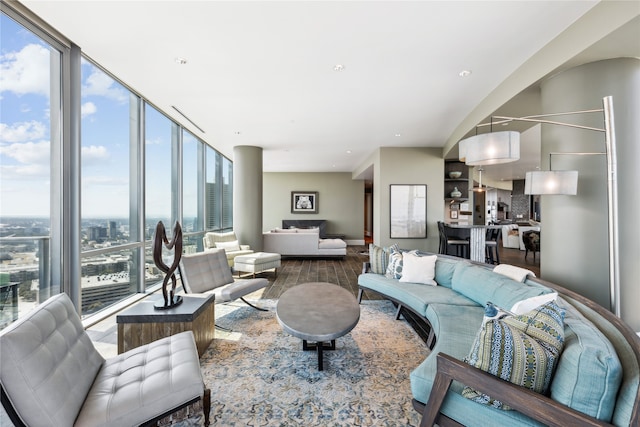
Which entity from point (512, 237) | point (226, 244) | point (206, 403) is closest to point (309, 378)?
point (206, 403)

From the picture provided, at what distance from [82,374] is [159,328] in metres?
0.80

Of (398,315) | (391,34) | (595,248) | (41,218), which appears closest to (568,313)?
(595,248)

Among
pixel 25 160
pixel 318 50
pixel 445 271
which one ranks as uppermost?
pixel 318 50

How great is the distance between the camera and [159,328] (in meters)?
2.17

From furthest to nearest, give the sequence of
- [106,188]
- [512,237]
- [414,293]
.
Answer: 1. [512,237]
2. [106,188]
3. [414,293]

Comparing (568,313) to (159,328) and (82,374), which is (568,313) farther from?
(159,328)

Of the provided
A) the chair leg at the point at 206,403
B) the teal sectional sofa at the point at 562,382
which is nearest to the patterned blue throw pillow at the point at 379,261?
the teal sectional sofa at the point at 562,382

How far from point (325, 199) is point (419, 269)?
739 cm

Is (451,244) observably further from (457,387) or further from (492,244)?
(457,387)

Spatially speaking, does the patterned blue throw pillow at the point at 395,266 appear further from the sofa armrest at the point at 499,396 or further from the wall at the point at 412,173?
the wall at the point at 412,173

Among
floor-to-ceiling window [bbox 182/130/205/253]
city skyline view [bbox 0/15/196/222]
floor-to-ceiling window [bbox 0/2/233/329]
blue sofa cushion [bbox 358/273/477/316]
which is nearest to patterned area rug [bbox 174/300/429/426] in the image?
blue sofa cushion [bbox 358/273/477/316]

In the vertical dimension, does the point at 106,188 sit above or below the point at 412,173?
below

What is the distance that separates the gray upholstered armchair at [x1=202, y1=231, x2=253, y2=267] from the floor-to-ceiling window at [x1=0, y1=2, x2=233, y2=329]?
123 cm

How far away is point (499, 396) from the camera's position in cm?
113
